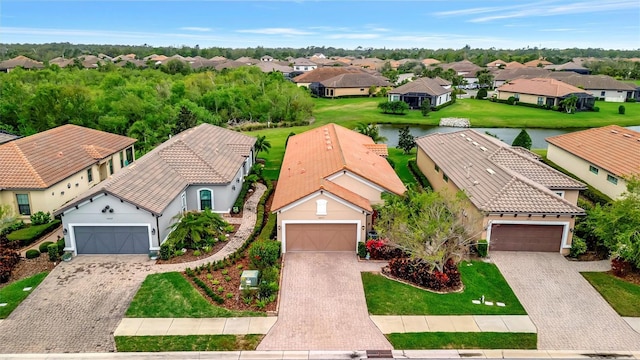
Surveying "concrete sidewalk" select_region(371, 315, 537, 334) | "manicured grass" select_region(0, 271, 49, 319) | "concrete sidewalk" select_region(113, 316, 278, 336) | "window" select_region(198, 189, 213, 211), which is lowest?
"concrete sidewalk" select_region(113, 316, 278, 336)

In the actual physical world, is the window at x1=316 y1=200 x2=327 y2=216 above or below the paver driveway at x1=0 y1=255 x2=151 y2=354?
above

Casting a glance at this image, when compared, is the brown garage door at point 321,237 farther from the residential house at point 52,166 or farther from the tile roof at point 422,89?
the tile roof at point 422,89

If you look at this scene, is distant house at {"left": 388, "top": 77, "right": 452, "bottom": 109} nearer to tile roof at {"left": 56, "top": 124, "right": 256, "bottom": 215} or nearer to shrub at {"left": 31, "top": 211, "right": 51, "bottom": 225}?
tile roof at {"left": 56, "top": 124, "right": 256, "bottom": 215}

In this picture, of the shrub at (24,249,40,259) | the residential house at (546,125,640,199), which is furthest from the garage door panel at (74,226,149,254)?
the residential house at (546,125,640,199)

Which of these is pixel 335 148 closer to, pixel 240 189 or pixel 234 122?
pixel 240 189

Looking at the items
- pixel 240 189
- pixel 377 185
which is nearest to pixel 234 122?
pixel 240 189

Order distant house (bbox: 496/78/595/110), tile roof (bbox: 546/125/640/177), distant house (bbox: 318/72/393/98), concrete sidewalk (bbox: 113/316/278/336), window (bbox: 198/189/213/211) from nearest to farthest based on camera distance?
concrete sidewalk (bbox: 113/316/278/336)
window (bbox: 198/189/213/211)
tile roof (bbox: 546/125/640/177)
distant house (bbox: 496/78/595/110)
distant house (bbox: 318/72/393/98)
